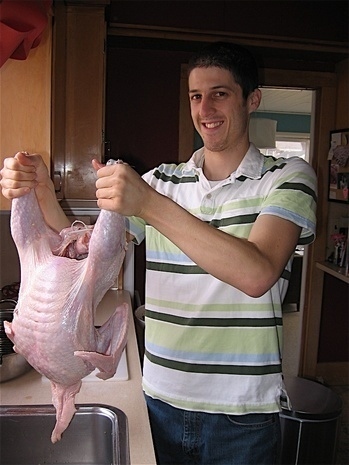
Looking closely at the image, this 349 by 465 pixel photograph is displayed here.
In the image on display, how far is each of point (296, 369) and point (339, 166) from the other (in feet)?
5.06

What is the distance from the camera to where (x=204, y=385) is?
4.03ft

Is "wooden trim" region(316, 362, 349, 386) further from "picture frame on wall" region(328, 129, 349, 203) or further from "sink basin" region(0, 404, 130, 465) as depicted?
"sink basin" region(0, 404, 130, 465)

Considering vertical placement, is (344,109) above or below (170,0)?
below

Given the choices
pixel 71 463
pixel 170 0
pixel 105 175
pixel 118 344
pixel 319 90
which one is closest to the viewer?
pixel 105 175

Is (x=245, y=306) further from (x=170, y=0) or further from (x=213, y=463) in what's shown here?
(x=170, y=0)

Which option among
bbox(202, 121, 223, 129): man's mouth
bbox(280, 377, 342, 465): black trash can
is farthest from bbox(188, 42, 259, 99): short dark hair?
bbox(280, 377, 342, 465): black trash can

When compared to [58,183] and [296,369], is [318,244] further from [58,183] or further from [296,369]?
[58,183]

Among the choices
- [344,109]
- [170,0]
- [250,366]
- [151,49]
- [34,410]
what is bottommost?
[34,410]

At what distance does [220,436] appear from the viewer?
124 centimetres

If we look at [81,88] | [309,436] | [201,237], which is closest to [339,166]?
[309,436]

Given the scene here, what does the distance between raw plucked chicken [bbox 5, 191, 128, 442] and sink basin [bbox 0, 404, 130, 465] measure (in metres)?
0.26

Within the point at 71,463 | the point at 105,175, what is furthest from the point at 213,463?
the point at 105,175

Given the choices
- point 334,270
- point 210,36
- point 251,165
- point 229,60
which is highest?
point 210,36

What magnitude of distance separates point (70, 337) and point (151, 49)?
251 cm
